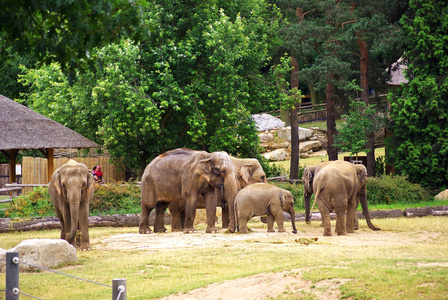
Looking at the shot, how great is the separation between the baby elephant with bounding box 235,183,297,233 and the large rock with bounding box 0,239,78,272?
18.0ft

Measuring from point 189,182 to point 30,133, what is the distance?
1362 cm

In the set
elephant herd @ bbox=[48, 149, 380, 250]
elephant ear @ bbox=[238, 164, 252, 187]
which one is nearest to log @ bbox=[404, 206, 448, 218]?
elephant herd @ bbox=[48, 149, 380, 250]

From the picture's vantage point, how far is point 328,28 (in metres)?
31.8

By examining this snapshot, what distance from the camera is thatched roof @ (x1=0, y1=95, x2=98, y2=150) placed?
28266 millimetres

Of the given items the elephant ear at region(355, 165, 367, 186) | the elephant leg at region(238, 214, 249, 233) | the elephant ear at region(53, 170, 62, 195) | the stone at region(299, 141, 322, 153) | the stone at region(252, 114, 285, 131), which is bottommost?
the elephant leg at region(238, 214, 249, 233)

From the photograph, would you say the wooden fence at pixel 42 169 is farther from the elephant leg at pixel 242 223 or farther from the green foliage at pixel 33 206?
the elephant leg at pixel 242 223

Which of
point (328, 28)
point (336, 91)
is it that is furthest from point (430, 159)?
point (336, 91)

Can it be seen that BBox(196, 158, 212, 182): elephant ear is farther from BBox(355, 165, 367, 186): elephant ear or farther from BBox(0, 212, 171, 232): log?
BBox(0, 212, 171, 232): log

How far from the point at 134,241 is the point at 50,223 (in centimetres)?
592

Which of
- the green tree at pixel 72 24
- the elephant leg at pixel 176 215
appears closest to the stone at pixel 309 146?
the elephant leg at pixel 176 215

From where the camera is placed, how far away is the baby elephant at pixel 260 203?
1695 centimetres

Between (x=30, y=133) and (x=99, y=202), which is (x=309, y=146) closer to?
(x=30, y=133)

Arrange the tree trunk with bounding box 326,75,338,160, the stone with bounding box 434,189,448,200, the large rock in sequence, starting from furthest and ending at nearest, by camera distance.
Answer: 1. the tree trunk with bounding box 326,75,338,160
2. the stone with bounding box 434,189,448,200
3. the large rock

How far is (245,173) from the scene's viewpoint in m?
19.8
